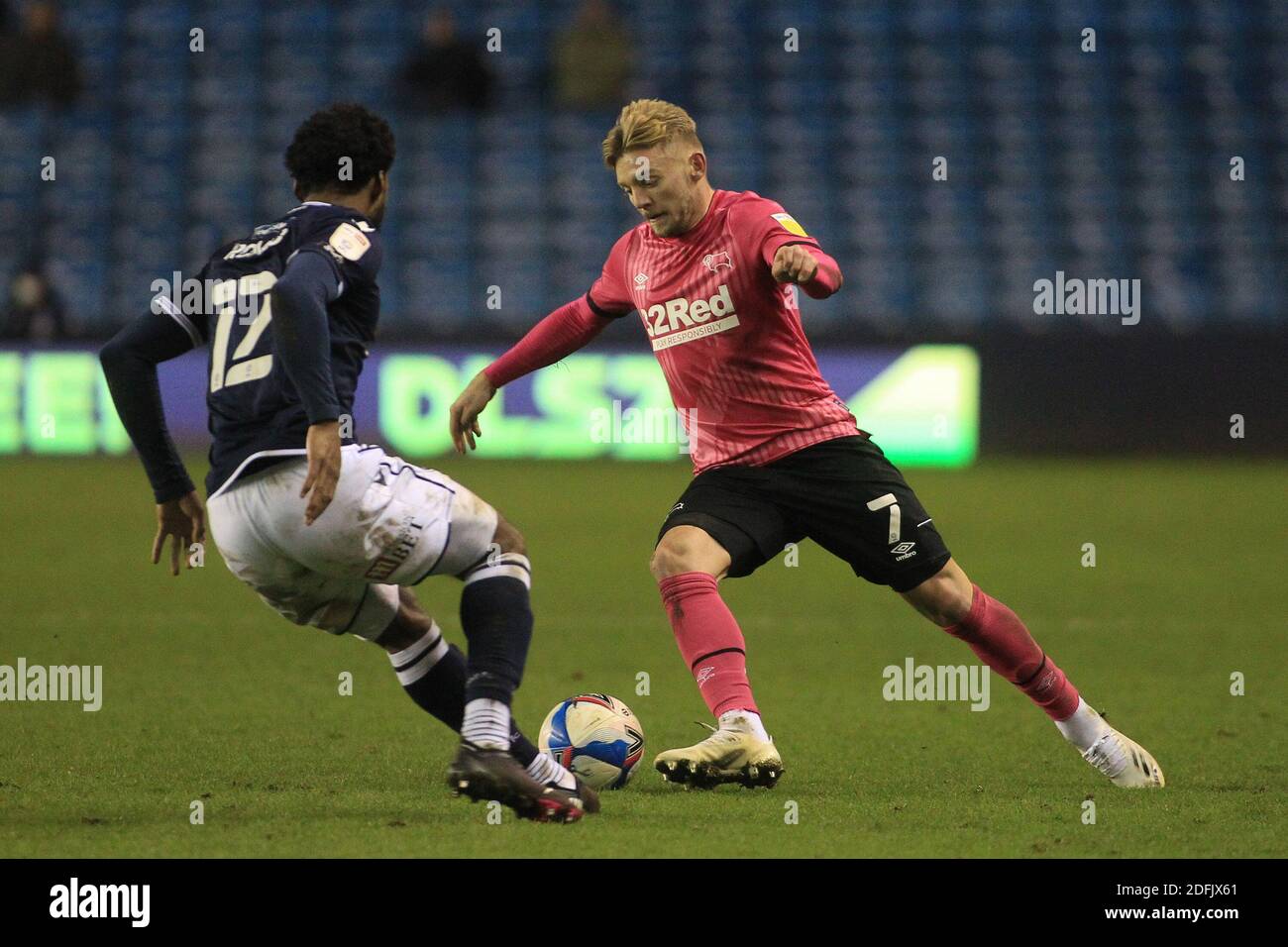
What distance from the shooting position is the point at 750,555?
482cm

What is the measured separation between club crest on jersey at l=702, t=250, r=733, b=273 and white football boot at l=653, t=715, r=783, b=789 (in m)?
1.19

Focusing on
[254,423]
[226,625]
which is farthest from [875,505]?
[226,625]

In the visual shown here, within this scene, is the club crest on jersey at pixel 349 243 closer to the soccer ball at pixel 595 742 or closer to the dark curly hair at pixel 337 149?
the dark curly hair at pixel 337 149

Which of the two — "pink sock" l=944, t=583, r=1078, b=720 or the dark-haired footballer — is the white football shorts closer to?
the dark-haired footballer

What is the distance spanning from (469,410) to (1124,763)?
1.97m

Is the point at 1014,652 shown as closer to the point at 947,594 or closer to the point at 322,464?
the point at 947,594

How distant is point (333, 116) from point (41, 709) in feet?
8.14

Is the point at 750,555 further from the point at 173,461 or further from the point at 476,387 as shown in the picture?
the point at 173,461

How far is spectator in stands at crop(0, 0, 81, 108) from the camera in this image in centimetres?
1861

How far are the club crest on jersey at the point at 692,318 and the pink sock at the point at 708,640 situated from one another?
0.66 m

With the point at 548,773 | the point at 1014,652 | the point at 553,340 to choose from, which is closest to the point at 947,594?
the point at 1014,652

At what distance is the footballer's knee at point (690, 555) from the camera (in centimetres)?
471
